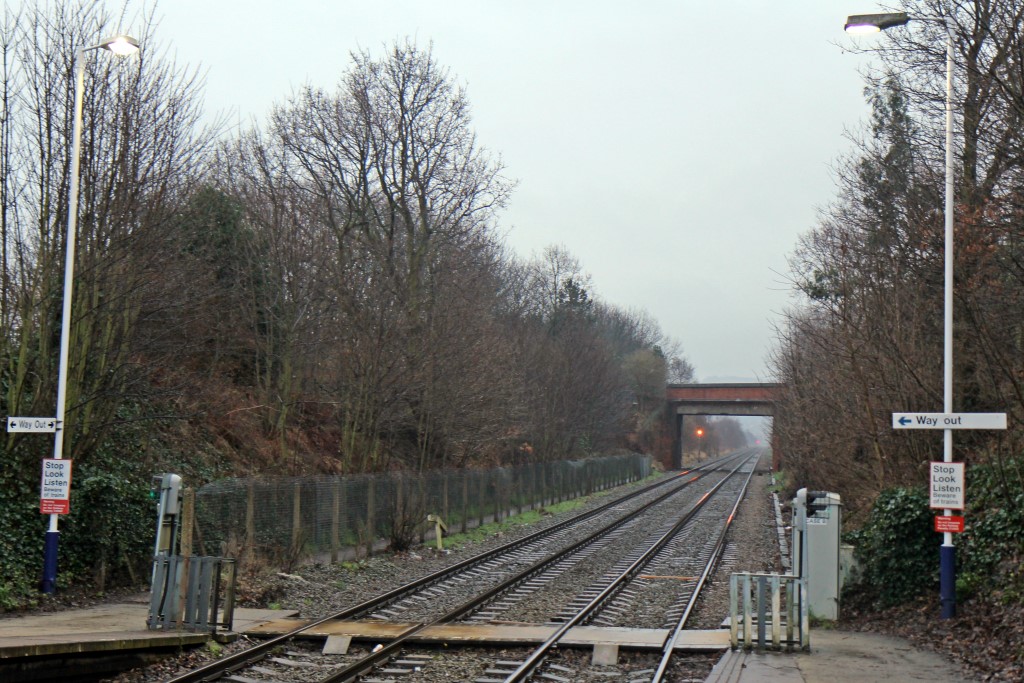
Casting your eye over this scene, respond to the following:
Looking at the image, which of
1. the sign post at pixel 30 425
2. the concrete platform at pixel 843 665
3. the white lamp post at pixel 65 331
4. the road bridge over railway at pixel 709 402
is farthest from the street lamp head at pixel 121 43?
the road bridge over railway at pixel 709 402

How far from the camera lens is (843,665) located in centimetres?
1173

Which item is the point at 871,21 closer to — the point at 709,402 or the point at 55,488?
the point at 55,488

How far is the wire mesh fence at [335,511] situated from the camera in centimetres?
1862

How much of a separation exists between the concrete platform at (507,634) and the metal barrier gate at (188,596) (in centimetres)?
71

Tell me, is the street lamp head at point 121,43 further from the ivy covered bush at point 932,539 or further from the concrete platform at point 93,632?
the ivy covered bush at point 932,539

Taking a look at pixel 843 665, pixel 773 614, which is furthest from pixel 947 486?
pixel 843 665

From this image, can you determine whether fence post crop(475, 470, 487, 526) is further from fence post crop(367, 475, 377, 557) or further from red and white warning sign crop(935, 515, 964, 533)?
red and white warning sign crop(935, 515, 964, 533)

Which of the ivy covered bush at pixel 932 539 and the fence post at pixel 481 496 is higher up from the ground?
the ivy covered bush at pixel 932 539

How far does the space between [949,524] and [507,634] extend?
631cm

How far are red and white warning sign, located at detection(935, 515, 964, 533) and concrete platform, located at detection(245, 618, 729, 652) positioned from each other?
332 centimetres

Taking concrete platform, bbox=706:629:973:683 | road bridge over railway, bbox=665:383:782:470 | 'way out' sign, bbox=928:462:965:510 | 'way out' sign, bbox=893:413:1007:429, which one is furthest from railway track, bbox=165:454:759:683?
road bridge over railway, bbox=665:383:782:470

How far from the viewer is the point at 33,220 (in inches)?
700

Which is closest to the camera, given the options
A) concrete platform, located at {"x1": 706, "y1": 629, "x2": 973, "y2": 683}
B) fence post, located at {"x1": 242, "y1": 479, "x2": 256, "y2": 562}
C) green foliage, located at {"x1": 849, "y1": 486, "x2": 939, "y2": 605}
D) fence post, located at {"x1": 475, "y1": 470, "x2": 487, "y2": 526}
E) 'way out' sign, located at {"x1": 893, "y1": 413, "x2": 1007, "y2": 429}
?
concrete platform, located at {"x1": 706, "y1": 629, "x2": 973, "y2": 683}

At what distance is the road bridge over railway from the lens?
87.1m
